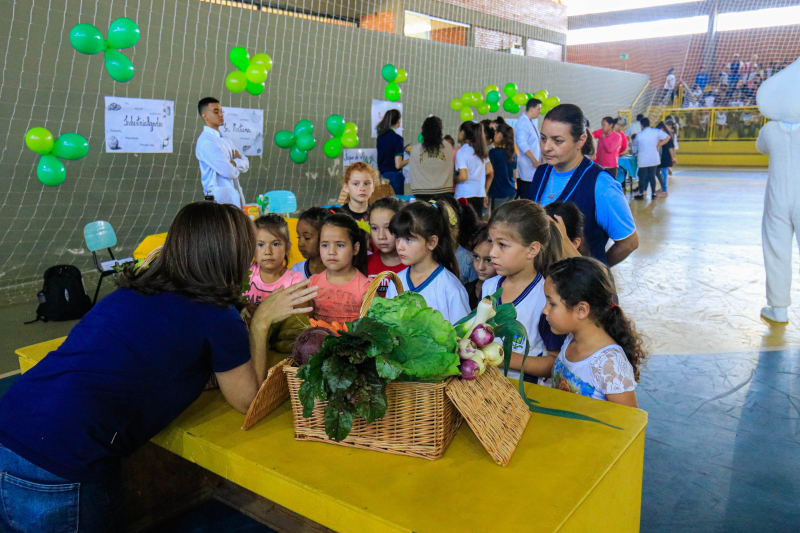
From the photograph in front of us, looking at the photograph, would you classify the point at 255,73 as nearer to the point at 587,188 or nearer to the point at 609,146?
the point at 587,188

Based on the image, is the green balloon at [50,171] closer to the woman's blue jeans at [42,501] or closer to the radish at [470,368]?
the woman's blue jeans at [42,501]

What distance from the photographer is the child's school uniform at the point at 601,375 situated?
1757 millimetres

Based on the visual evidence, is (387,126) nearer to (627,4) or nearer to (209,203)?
(209,203)

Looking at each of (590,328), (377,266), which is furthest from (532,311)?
(377,266)

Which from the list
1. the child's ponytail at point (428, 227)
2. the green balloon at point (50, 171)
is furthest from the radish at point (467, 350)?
the green balloon at point (50, 171)

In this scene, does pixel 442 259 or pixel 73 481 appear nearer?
pixel 73 481

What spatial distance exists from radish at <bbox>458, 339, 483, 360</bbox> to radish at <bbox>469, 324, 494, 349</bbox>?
0.13 feet

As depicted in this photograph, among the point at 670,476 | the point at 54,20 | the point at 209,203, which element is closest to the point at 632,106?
the point at 54,20

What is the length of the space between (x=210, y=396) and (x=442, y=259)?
1.26 meters

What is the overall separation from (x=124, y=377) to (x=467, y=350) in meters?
0.79

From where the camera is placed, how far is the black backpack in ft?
14.8

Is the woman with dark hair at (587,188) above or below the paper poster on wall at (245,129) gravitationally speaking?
below

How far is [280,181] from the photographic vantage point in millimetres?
7566

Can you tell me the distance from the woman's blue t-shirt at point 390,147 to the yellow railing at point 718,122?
12410 millimetres
